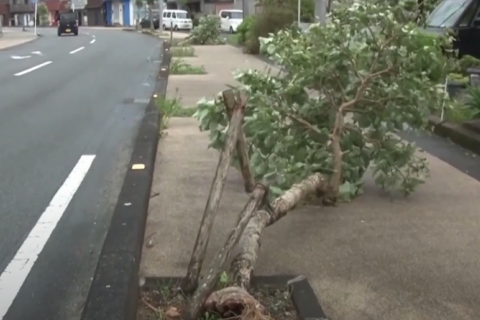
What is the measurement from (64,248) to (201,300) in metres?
2.03

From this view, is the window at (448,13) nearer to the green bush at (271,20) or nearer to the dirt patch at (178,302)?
the green bush at (271,20)

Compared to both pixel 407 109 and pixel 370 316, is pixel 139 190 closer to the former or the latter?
pixel 407 109

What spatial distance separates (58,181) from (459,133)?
4.79m

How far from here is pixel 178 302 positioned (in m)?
4.24

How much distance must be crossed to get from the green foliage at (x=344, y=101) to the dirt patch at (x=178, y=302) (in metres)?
1.79

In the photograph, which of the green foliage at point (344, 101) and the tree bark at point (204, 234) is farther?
the green foliage at point (344, 101)

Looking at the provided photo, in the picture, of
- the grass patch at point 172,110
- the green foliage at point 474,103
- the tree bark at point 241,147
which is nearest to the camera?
the tree bark at point 241,147

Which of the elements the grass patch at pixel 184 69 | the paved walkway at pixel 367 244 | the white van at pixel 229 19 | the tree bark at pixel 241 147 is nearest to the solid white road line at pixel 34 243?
the paved walkway at pixel 367 244

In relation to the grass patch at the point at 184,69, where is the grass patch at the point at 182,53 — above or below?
below

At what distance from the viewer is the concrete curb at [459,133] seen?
8891 mm

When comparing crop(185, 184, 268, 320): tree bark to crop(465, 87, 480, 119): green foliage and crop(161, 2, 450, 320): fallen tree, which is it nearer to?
crop(161, 2, 450, 320): fallen tree

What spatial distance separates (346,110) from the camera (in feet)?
21.3

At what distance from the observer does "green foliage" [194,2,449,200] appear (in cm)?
630

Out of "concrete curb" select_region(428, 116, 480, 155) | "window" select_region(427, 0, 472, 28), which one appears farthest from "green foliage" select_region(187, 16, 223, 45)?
"concrete curb" select_region(428, 116, 480, 155)
